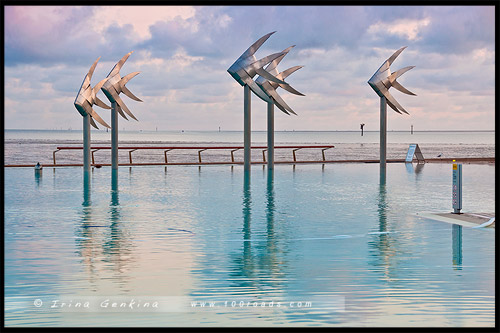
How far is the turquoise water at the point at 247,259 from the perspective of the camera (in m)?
6.02

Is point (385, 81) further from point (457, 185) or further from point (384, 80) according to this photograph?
point (457, 185)

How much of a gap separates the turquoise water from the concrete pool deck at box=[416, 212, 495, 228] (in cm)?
32

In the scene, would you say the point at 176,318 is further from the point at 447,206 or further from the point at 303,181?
the point at 303,181

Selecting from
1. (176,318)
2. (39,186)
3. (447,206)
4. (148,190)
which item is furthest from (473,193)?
(176,318)

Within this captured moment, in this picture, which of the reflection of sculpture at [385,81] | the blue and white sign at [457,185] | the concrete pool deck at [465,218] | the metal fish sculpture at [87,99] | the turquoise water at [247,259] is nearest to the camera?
the turquoise water at [247,259]

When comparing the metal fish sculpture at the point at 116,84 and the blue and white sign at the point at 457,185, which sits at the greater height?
the metal fish sculpture at the point at 116,84

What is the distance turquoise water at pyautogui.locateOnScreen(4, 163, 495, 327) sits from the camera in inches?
237

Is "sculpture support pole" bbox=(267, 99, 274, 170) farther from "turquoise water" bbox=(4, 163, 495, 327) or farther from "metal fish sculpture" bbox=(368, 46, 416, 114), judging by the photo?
"turquoise water" bbox=(4, 163, 495, 327)

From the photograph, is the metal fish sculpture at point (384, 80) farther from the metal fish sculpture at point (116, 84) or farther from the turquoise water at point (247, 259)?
the turquoise water at point (247, 259)

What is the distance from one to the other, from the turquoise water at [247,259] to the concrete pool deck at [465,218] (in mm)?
321

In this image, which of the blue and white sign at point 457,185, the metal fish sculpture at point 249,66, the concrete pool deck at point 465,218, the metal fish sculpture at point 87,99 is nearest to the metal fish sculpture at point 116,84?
the metal fish sculpture at point 87,99

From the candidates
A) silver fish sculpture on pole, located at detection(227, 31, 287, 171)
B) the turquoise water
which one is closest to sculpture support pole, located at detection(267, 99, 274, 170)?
silver fish sculpture on pole, located at detection(227, 31, 287, 171)

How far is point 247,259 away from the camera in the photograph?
28.0ft

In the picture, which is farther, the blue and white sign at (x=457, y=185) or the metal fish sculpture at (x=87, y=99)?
the metal fish sculpture at (x=87, y=99)
